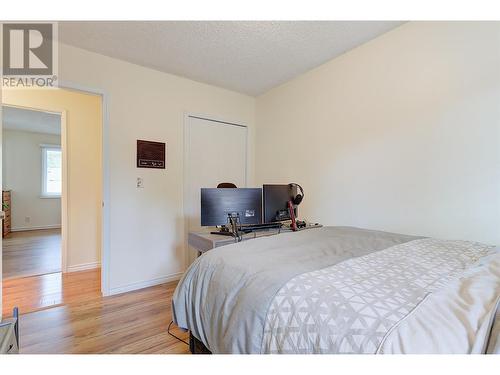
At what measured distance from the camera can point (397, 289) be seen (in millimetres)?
850

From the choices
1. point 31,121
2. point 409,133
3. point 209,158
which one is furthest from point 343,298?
point 31,121

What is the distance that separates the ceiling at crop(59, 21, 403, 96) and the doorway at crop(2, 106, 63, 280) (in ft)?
10.8

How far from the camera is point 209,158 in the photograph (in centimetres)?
326

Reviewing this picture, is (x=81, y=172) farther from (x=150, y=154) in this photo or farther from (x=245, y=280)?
(x=245, y=280)

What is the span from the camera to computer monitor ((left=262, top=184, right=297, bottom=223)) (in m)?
2.18

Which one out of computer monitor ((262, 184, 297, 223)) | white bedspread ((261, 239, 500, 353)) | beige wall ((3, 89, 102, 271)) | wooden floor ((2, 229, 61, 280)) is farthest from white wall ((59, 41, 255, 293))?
white bedspread ((261, 239, 500, 353))

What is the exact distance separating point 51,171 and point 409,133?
7482 millimetres

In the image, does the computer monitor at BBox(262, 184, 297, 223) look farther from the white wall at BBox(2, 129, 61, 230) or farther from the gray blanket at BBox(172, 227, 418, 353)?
the white wall at BBox(2, 129, 61, 230)

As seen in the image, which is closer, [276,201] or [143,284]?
[276,201]

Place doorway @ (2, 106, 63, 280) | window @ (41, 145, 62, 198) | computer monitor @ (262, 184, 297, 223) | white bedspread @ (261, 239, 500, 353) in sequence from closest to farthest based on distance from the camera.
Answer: white bedspread @ (261, 239, 500, 353) < computer monitor @ (262, 184, 297, 223) < doorway @ (2, 106, 63, 280) < window @ (41, 145, 62, 198)

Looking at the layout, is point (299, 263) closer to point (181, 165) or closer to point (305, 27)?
point (305, 27)

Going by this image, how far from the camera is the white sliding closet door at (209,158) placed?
3080 millimetres

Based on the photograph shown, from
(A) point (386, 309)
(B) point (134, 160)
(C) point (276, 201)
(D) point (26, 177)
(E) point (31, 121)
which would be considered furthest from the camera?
(D) point (26, 177)
